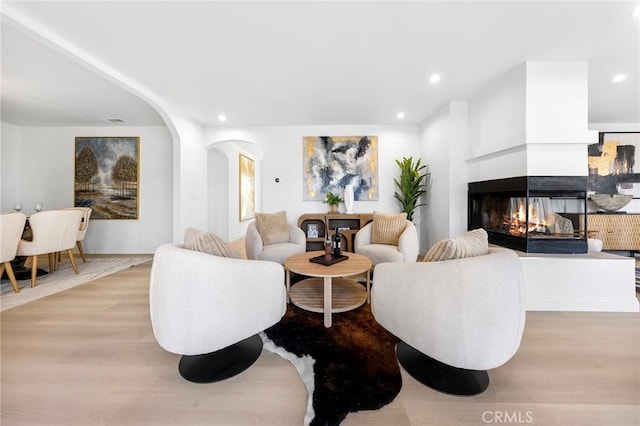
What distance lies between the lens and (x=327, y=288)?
2111 millimetres

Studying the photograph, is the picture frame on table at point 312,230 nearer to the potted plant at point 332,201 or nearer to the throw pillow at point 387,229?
the potted plant at point 332,201

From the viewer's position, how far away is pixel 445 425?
Result: 122 cm

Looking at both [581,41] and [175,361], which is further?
[581,41]

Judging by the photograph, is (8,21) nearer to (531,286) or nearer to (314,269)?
(314,269)

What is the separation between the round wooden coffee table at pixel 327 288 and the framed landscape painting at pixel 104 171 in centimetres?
441

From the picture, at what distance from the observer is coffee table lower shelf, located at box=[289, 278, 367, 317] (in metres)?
2.22

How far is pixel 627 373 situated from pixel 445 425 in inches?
54.2

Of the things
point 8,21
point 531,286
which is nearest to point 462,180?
point 531,286

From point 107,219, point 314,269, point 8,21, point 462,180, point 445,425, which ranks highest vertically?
point 8,21

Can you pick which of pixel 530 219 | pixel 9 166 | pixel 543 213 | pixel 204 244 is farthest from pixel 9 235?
pixel 543 213

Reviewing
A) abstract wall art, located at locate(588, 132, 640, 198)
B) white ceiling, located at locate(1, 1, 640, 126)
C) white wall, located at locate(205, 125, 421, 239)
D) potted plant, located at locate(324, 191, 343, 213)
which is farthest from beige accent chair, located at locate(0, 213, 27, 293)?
abstract wall art, located at locate(588, 132, 640, 198)

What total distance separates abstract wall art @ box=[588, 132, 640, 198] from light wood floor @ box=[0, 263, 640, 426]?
12.0 feet

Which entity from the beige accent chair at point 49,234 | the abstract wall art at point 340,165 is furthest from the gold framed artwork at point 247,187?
the beige accent chair at point 49,234

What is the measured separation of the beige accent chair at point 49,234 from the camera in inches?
122
